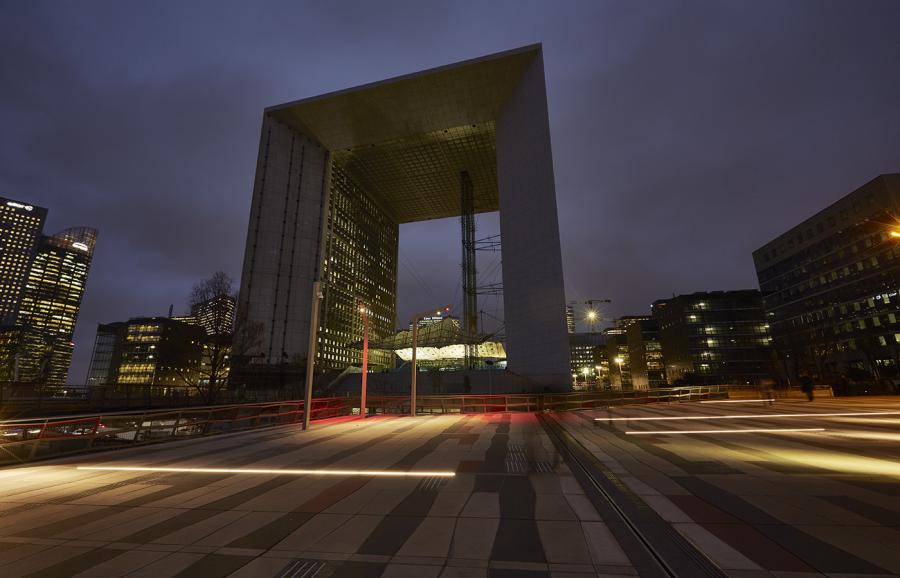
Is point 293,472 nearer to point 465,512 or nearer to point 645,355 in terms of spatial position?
point 465,512

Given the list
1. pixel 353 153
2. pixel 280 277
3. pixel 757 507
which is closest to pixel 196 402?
pixel 280 277

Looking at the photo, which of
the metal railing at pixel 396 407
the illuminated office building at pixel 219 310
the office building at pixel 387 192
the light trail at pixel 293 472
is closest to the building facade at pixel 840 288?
the metal railing at pixel 396 407

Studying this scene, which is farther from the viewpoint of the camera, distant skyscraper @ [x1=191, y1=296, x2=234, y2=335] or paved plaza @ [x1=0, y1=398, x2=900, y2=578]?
distant skyscraper @ [x1=191, y1=296, x2=234, y2=335]

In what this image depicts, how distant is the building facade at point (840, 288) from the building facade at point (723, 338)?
26.5 ft

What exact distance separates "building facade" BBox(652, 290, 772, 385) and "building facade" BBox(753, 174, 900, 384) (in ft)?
26.5

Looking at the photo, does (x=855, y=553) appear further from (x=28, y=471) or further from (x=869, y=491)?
(x=28, y=471)

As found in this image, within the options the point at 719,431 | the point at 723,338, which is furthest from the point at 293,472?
the point at 723,338

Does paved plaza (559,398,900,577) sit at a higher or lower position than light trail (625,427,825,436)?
lower

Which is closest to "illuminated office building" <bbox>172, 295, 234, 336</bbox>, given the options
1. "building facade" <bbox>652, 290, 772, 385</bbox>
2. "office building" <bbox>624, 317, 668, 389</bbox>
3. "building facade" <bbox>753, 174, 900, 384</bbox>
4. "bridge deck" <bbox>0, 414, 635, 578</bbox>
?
"bridge deck" <bbox>0, 414, 635, 578</bbox>

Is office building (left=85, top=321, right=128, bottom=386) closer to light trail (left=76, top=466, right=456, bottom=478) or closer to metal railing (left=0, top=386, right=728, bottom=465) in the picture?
metal railing (left=0, top=386, right=728, bottom=465)

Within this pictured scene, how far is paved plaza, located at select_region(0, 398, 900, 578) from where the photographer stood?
14.1 ft

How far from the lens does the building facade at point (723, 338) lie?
103 m

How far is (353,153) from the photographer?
78875 millimetres

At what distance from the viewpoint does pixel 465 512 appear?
19.7ft
